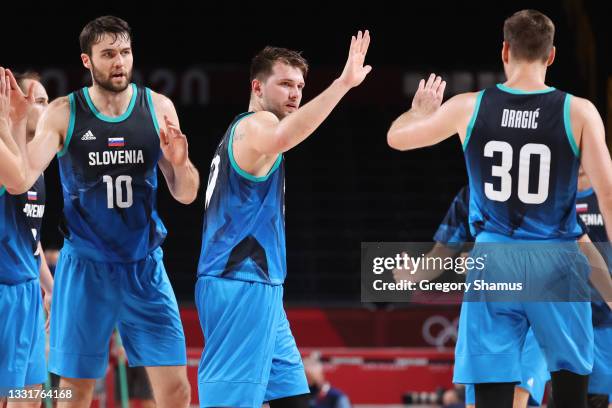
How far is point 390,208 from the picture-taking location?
14.4m

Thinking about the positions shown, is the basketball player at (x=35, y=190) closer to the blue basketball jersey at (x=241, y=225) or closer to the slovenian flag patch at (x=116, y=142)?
the slovenian flag patch at (x=116, y=142)

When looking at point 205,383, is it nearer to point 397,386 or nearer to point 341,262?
point 397,386

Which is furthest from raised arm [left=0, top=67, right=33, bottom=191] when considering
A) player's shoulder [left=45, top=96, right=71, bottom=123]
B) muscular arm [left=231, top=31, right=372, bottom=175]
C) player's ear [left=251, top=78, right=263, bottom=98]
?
player's ear [left=251, top=78, right=263, bottom=98]

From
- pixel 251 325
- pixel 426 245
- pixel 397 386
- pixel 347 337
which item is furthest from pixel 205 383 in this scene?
pixel 347 337

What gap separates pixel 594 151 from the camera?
14.3ft

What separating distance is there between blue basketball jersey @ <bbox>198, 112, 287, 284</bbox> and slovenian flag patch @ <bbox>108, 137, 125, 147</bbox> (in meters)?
0.68

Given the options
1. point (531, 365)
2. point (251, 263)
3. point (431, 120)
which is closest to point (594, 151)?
point (431, 120)

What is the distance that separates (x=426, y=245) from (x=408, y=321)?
485 cm

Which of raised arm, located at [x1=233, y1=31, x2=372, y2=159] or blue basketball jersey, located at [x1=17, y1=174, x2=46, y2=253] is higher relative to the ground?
raised arm, located at [x1=233, y1=31, x2=372, y2=159]

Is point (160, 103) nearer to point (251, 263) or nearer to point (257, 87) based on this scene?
point (257, 87)

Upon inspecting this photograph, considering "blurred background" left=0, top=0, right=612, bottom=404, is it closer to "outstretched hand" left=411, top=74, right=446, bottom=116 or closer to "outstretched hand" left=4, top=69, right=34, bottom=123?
"outstretched hand" left=4, top=69, right=34, bottom=123

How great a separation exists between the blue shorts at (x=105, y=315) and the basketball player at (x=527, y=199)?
169 centimetres

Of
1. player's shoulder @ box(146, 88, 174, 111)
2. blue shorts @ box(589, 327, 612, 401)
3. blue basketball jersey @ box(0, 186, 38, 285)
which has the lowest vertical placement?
blue shorts @ box(589, 327, 612, 401)

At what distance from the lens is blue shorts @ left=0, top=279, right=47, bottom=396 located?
17.3 feet
